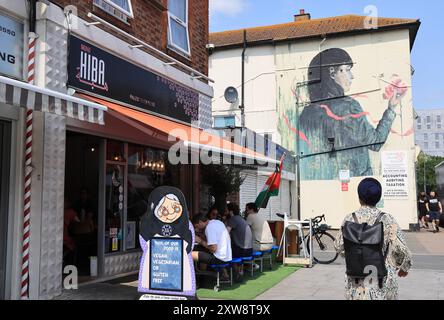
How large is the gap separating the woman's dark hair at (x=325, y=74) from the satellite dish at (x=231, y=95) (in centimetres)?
376

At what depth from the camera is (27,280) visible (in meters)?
6.18

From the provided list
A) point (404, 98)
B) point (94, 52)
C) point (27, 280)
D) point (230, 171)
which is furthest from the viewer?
point (404, 98)

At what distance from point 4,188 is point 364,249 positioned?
4.72 meters

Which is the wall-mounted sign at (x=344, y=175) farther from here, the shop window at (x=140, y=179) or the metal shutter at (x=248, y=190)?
the shop window at (x=140, y=179)

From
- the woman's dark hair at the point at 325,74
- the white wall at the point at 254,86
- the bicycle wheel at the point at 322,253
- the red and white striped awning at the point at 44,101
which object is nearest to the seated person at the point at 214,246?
the red and white striped awning at the point at 44,101

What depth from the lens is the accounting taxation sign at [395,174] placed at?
21172 millimetres

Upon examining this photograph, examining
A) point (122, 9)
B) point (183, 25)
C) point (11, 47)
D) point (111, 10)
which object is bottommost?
point (11, 47)

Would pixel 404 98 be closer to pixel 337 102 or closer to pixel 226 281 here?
pixel 337 102

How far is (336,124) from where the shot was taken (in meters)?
22.7

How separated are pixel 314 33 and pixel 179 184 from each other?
49.4 feet

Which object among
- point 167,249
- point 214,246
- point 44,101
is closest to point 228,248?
point 214,246

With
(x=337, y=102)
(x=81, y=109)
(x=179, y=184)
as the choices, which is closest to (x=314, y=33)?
(x=337, y=102)

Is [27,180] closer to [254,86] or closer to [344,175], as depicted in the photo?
[344,175]

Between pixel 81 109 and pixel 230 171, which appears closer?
pixel 81 109
